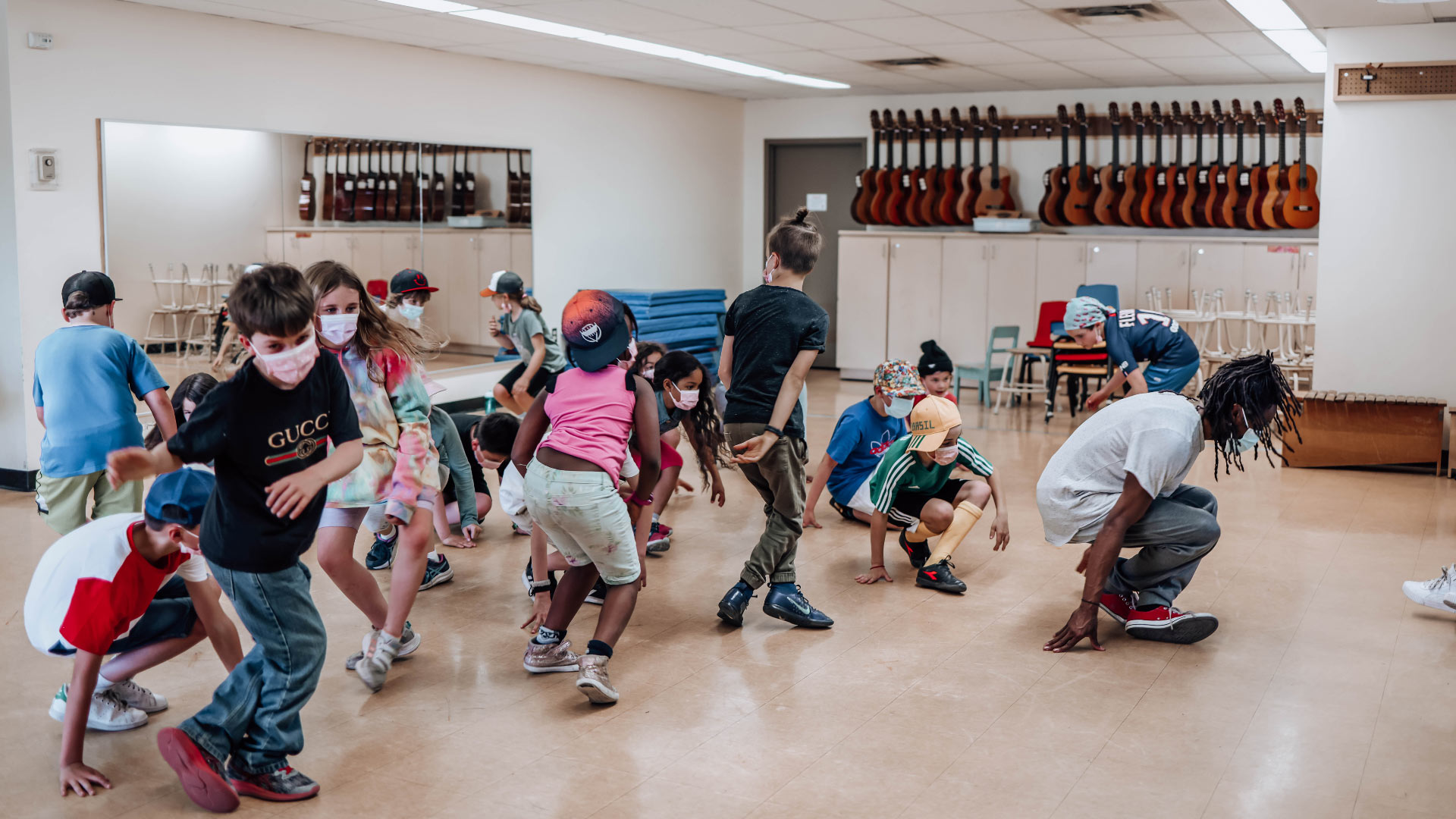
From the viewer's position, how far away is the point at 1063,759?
313 cm

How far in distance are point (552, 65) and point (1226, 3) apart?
5.03 m

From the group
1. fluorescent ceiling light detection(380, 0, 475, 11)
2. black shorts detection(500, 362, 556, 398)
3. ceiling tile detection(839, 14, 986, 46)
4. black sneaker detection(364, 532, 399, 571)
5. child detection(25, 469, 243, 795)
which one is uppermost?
ceiling tile detection(839, 14, 986, 46)

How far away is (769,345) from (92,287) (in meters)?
2.15

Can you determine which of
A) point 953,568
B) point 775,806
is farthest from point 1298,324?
point 775,806

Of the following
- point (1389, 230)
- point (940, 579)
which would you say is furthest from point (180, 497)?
point (1389, 230)

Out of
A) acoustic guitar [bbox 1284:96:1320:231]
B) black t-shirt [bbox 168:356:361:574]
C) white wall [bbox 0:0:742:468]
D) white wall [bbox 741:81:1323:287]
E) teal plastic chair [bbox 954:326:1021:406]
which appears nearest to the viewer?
black t-shirt [bbox 168:356:361:574]

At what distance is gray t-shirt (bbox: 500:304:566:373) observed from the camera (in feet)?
22.5

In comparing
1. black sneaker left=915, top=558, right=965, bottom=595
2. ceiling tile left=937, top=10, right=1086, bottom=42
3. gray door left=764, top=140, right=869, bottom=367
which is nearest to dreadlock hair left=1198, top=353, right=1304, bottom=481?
black sneaker left=915, top=558, right=965, bottom=595

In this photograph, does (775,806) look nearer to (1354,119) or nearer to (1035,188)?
(1354,119)

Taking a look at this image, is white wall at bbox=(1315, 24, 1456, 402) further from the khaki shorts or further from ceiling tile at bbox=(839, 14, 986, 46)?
the khaki shorts

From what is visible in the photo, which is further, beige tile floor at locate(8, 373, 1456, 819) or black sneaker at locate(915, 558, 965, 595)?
black sneaker at locate(915, 558, 965, 595)

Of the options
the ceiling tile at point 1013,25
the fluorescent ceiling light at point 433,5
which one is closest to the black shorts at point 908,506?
the ceiling tile at point 1013,25

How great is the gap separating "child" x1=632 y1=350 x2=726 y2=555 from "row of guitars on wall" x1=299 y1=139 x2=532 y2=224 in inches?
152

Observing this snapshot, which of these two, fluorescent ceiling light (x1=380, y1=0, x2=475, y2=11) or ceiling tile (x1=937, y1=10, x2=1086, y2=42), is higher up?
ceiling tile (x1=937, y1=10, x2=1086, y2=42)
